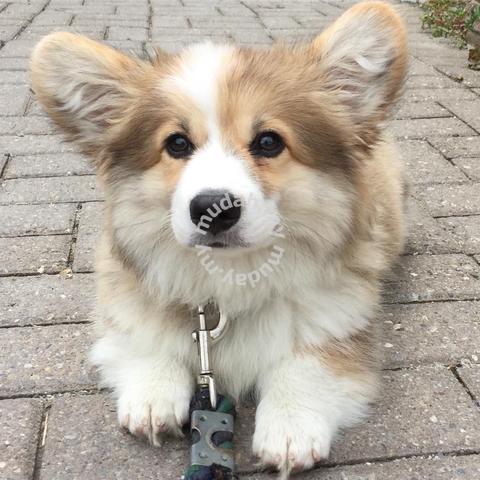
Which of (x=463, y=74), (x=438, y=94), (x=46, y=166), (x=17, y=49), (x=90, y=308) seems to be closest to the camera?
(x=90, y=308)

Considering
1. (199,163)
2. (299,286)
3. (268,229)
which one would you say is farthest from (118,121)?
(299,286)

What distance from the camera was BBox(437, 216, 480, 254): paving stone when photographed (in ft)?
11.2

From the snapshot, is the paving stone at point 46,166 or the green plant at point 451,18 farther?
the green plant at point 451,18

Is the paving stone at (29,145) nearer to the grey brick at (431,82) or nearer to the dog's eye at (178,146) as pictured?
the dog's eye at (178,146)

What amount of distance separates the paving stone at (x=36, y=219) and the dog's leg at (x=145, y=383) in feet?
3.98

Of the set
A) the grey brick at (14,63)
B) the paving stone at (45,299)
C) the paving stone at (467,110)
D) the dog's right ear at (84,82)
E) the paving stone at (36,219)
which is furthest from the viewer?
the grey brick at (14,63)

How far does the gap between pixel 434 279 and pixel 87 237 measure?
Answer: 1.74 m

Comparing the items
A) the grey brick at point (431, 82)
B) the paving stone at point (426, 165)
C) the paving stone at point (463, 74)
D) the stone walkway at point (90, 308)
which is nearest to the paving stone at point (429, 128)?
the stone walkway at point (90, 308)

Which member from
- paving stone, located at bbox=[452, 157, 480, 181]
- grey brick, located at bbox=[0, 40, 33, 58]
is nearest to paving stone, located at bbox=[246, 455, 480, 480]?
paving stone, located at bbox=[452, 157, 480, 181]

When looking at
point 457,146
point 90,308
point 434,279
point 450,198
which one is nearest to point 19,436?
point 90,308

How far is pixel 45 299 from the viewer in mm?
2973

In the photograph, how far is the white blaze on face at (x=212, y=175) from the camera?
1.98 metres

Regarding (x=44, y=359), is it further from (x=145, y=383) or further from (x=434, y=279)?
(x=434, y=279)

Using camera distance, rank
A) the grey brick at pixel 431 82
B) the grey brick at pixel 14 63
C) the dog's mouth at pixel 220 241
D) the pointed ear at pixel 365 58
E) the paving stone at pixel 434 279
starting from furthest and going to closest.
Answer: the grey brick at pixel 14 63
the grey brick at pixel 431 82
the paving stone at pixel 434 279
the pointed ear at pixel 365 58
the dog's mouth at pixel 220 241
